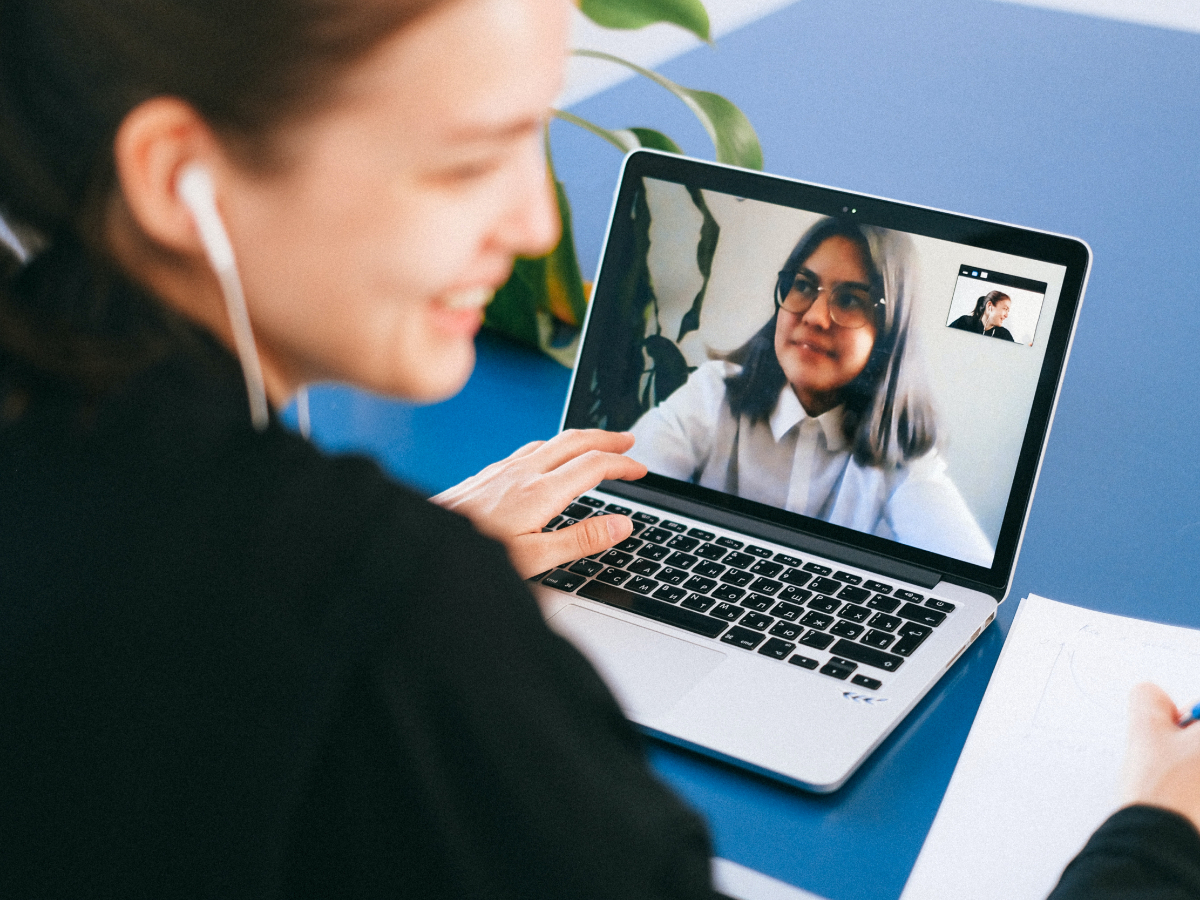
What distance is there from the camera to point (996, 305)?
0.85m

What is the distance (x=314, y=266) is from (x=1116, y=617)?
648 mm

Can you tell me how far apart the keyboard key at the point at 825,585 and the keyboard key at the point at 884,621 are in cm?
4

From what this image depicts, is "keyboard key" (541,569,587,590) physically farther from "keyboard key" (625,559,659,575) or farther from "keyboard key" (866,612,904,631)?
"keyboard key" (866,612,904,631)

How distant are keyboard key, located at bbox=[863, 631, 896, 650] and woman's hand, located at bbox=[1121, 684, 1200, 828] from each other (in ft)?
0.50

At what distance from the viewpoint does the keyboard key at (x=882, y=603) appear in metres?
0.81

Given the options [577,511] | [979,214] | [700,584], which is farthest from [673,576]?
[979,214]

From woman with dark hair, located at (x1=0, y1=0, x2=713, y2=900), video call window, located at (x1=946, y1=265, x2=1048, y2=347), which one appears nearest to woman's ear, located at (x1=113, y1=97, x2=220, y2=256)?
woman with dark hair, located at (x1=0, y1=0, x2=713, y2=900)

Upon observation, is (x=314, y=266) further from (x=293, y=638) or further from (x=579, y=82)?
(x=579, y=82)

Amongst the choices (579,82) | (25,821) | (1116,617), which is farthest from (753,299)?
(579,82)

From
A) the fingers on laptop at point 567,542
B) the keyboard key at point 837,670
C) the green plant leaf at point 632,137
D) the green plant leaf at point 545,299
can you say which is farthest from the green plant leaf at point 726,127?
the keyboard key at point 837,670

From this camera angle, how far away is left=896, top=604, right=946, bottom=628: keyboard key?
0.80 m

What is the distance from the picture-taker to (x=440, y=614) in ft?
1.29

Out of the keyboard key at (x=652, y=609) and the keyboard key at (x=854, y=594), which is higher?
Result: the keyboard key at (x=854, y=594)

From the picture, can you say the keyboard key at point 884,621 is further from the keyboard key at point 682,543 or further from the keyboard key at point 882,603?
the keyboard key at point 682,543
